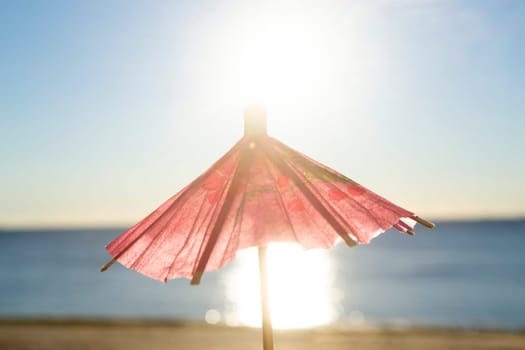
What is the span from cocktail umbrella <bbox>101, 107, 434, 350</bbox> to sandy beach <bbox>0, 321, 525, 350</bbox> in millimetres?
10624

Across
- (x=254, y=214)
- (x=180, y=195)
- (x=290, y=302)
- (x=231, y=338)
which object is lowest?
(x=231, y=338)

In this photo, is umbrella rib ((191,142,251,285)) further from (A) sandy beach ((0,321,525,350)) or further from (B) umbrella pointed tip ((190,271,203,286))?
(A) sandy beach ((0,321,525,350))

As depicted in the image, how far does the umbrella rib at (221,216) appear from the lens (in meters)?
2.65

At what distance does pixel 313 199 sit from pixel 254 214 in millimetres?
300

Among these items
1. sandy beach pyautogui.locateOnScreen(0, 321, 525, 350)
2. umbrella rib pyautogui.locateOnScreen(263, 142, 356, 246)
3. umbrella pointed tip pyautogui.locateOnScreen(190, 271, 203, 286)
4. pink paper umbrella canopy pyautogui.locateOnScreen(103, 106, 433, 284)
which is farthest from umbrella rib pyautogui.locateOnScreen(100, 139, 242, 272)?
sandy beach pyautogui.locateOnScreen(0, 321, 525, 350)

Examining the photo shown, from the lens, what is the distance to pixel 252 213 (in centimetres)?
281

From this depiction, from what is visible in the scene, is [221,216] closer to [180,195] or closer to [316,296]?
[180,195]

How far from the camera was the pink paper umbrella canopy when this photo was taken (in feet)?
8.98

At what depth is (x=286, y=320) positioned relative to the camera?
33594 mm

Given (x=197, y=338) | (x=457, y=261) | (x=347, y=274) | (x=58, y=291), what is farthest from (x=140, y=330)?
(x=457, y=261)

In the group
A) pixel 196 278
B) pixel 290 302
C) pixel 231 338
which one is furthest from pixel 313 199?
pixel 290 302

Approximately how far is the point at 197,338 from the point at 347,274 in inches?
2398

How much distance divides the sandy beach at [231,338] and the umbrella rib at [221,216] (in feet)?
35.5

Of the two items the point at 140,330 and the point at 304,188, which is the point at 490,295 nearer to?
the point at 140,330
